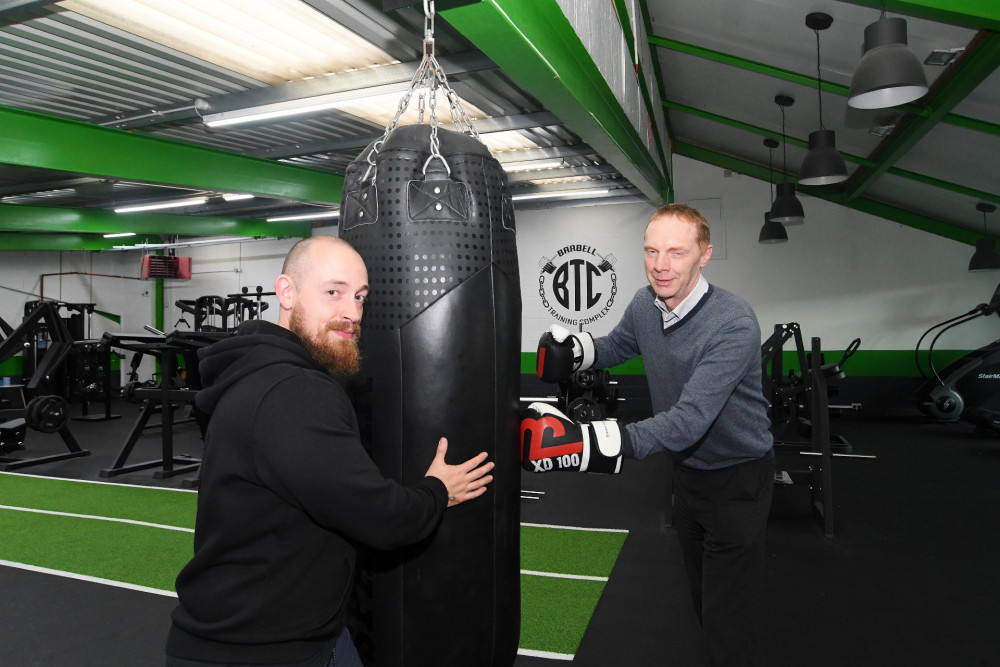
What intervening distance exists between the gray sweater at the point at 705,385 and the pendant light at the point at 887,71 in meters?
2.34

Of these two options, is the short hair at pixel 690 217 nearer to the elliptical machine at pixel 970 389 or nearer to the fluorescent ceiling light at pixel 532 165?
the fluorescent ceiling light at pixel 532 165

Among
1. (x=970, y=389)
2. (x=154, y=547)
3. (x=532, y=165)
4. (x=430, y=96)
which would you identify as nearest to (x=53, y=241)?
(x=532, y=165)

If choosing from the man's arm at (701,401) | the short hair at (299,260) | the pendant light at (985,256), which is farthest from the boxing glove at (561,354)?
the pendant light at (985,256)

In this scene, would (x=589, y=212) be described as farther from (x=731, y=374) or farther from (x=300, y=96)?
(x=731, y=374)

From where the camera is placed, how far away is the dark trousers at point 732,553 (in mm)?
2062

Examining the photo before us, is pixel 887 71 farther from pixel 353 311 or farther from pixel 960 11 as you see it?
pixel 353 311

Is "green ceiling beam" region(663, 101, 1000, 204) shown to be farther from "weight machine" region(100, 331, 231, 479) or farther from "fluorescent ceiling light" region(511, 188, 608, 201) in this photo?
"weight machine" region(100, 331, 231, 479)

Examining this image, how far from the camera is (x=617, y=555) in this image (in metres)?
4.15

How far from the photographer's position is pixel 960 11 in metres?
3.69

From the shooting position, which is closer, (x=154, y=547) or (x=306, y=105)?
(x=154, y=547)

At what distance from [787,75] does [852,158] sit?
248 cm

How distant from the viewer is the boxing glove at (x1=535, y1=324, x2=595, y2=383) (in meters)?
2.44

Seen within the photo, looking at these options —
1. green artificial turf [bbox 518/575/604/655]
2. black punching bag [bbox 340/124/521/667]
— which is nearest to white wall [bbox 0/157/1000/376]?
green artificial turf [bbox 518/575/604/655]

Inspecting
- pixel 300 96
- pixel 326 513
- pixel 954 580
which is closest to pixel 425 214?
pixel 326 513
